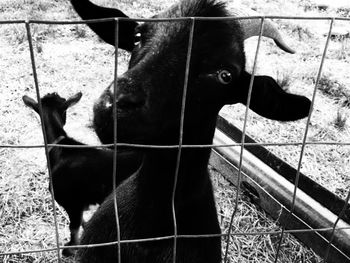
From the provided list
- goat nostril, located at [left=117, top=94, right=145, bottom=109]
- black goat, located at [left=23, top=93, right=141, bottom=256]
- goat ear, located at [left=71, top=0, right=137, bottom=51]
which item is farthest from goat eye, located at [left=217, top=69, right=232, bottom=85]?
black goat, located at [left=23, top=93, right=141, bottom=256]

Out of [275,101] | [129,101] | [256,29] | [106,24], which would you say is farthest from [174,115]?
[106,24]

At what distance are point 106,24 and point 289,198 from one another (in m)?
1.93

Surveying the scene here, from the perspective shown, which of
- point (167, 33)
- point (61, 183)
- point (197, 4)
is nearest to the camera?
point (167, 33)

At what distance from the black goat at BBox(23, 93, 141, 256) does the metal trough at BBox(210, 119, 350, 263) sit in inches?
39.3

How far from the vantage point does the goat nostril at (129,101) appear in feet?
6.08

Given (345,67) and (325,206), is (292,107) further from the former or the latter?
Result: (345,67)

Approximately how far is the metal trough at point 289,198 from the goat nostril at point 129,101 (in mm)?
1552

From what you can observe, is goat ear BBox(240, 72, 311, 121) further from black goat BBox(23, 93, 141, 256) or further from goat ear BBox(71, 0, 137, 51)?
black goat BBox(23, 93, 141, 256)

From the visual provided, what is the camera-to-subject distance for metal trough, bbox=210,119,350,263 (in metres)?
3.18

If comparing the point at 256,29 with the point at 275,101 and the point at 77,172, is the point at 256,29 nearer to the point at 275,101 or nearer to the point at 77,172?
the point at 275,101

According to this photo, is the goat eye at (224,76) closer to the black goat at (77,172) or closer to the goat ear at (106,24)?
the goat ear at (106,24)

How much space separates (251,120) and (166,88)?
2891 mm

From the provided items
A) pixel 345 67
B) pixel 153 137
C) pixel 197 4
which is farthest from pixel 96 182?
pixel 345 67

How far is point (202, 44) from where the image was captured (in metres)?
2.19
